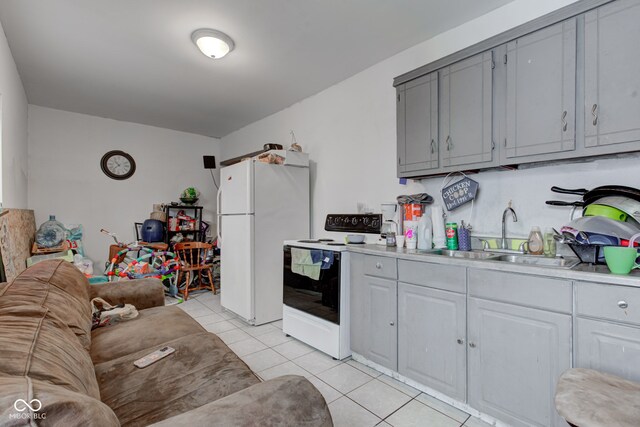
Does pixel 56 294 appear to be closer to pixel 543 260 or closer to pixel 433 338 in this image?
pixel 433 338

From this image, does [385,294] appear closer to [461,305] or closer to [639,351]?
[461,305]

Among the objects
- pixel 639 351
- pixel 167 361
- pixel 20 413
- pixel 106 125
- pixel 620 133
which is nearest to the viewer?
pixel 20 413

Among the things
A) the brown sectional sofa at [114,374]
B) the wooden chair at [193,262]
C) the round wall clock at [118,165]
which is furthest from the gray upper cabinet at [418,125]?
the round wall clock at [118,165]

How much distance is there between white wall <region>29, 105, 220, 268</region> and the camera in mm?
4238

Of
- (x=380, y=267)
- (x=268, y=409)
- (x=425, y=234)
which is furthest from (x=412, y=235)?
(x=268, y=409)

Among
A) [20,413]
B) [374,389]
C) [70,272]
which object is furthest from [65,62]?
[374,389]

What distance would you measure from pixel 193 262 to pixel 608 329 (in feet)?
15.5

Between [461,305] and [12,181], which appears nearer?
[461,305]

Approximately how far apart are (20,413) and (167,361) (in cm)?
103

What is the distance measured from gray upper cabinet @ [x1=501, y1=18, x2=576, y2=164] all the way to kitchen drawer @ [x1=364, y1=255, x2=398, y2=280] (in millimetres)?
1006

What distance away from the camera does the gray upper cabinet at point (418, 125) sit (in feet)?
7.57

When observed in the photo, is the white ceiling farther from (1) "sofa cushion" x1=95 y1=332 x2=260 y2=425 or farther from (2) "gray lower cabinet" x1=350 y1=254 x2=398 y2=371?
(1) "sofa cushion" x1=95 y1=332 x2=260 y2=425

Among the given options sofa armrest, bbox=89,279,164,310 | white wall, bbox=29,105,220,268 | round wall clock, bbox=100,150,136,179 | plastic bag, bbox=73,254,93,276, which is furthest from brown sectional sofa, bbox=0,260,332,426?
round wall clock, bbox=100,150,136,179

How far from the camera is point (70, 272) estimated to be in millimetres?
1886
